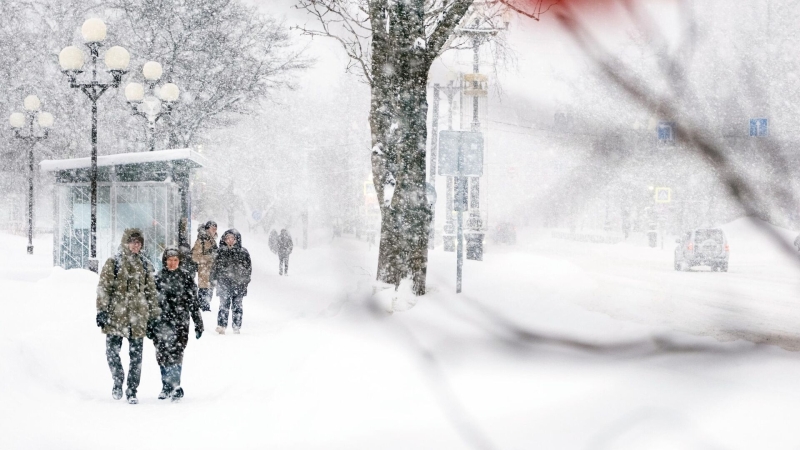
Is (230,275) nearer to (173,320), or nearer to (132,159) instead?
(173,320)

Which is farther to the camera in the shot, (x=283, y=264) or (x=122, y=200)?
(x=283, y=264)

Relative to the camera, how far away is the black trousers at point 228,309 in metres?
11.2

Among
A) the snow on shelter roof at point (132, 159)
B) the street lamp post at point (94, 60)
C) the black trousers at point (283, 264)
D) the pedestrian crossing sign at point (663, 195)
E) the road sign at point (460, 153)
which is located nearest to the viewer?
the pedestrian crossing sign at point (663, 195)

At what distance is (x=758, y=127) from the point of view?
1128 mm

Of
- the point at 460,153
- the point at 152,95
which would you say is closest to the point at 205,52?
the point at 152,95

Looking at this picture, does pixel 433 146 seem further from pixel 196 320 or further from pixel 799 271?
pixel 799 271

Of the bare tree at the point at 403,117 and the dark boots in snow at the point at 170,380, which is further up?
the bare tree at the point at 403,117

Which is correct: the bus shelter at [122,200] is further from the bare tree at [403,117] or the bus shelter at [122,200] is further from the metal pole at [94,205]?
the bare tree at [403,117]

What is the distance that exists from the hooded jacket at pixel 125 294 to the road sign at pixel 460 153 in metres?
4.32

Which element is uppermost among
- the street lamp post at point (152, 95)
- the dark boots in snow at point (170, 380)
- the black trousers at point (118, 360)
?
the street lamp post at point (152, 95)

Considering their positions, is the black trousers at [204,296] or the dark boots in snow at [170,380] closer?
the dark boots in snow at [170,380]

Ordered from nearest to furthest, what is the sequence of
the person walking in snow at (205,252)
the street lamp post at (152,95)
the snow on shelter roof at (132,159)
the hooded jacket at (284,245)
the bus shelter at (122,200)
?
the person walking in snow at (205,252)
the snow on shelter roof at (132,159)
the bus shelter at (122,200)
the street lamp post at (152,95)
the hooded jacket at (284,245)

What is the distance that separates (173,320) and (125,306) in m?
0.58

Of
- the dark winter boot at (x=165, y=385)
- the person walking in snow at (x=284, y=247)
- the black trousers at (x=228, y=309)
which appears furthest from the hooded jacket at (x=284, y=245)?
the dark winter boot at (x=165, y=385)
